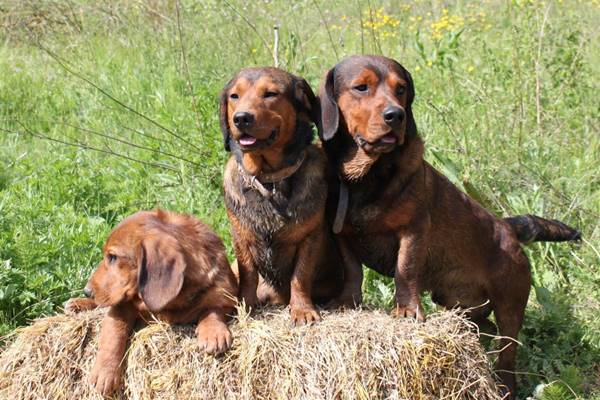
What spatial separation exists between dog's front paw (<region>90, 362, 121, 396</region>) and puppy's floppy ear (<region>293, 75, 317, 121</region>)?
5.67ft

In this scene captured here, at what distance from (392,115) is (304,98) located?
1.88ft

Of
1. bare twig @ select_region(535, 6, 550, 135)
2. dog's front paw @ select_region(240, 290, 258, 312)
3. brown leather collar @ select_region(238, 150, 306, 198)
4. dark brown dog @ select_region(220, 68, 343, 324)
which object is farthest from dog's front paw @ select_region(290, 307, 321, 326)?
bare twig @ select_region(535, 6, 550, 135)

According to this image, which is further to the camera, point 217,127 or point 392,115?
point 217,127

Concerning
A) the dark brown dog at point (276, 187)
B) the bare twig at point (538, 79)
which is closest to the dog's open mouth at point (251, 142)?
the dark brown dog at point (276, 187)

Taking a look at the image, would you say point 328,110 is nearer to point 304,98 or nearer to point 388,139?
point 304,98

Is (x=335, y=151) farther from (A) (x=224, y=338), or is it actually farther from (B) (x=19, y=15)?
(B) (x=19, y=15)

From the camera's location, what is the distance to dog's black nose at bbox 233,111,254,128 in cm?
439

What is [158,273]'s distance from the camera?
435cm

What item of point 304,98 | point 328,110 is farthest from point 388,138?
point 304,98

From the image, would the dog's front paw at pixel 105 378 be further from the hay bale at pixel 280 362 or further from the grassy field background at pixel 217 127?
the grassy field background at pixel 217 127

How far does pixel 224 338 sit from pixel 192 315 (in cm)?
29

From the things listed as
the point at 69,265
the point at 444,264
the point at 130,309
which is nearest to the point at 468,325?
the point at 444,264

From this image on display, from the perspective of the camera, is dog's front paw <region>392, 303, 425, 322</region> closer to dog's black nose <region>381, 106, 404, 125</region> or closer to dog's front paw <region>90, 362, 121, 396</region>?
dog's black nose <region>381, 106, 404, 125</region>

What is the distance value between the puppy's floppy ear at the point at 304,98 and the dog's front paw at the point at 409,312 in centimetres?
118
